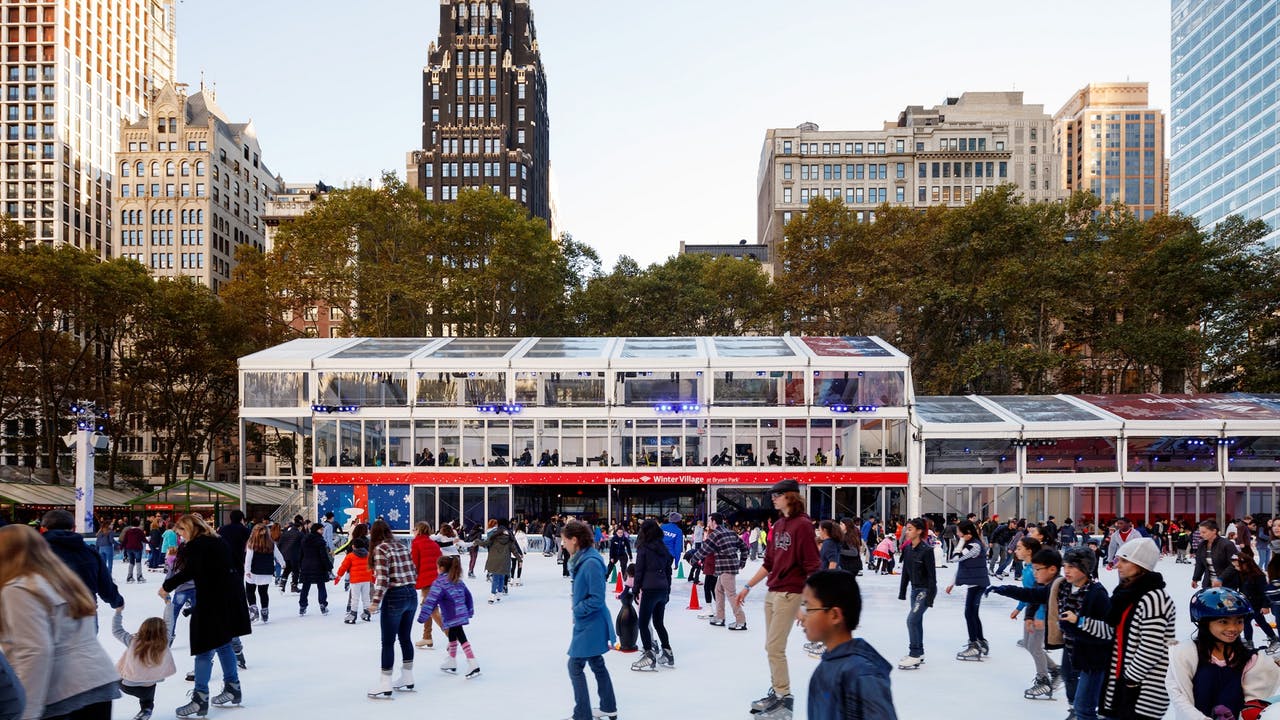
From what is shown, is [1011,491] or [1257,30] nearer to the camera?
[1011,491]

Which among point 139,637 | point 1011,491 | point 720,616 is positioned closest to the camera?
point 139,637

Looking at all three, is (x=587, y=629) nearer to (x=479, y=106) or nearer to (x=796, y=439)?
(x=796, y=439)

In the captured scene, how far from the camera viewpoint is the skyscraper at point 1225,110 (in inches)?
3393

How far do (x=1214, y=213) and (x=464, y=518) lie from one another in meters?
85.1

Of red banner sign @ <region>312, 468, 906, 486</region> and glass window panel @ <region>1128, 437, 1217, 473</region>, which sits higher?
glass window panel @ <region>1128, 437, 1217, 473</region>

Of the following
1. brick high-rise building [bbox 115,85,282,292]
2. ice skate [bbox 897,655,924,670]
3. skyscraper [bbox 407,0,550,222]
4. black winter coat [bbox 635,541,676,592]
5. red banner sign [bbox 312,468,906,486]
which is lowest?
red banner sign [bbox 312,468,906,486]

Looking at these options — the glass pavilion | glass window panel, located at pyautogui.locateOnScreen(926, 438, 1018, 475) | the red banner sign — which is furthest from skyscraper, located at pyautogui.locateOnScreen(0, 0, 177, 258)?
glass window panel, located at pyautogui.locateOnScreen(926, 438, 1018, 475)

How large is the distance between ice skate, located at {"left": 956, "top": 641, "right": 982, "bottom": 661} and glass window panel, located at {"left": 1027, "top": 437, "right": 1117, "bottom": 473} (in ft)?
95.9

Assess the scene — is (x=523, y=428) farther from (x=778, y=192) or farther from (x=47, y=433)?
(x=778, y=192)

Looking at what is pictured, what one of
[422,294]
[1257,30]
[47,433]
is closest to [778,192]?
[1257,30]

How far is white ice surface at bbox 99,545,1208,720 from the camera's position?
9.27 m

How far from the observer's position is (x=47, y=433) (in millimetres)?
63625

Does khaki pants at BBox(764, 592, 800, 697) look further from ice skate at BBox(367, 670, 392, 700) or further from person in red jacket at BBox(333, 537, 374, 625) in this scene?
person in red jacket at BBox(333, 537, 374, 625)

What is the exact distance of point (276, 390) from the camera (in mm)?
40375
